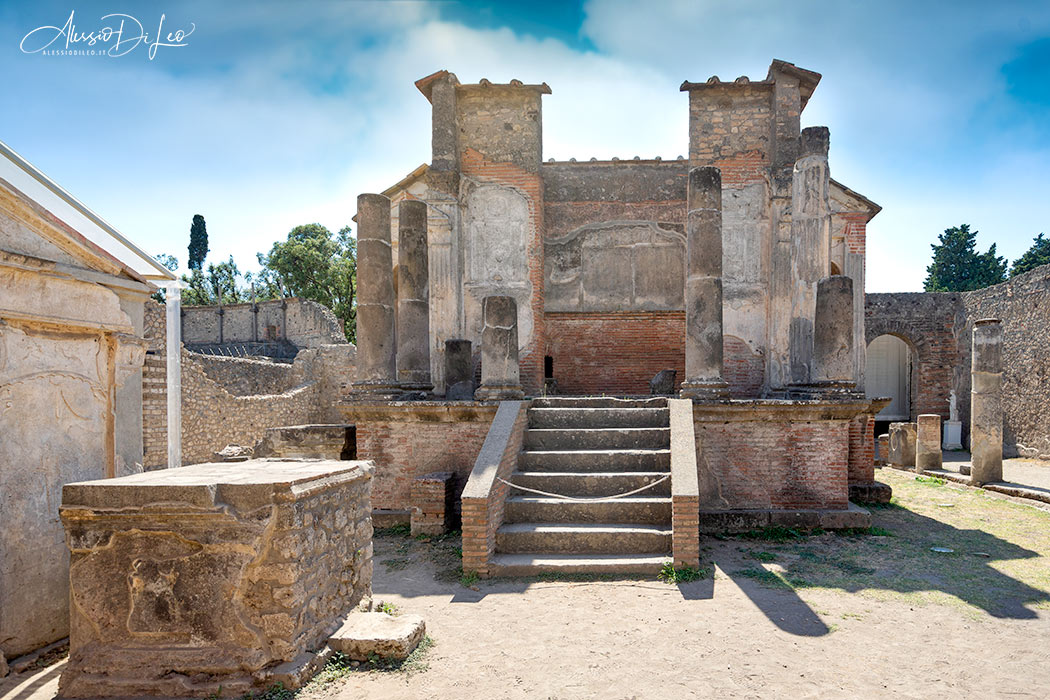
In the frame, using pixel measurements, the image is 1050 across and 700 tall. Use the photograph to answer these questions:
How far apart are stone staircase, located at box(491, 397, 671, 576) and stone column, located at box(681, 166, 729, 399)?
806 mm

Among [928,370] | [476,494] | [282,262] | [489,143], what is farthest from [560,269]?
[282,262]

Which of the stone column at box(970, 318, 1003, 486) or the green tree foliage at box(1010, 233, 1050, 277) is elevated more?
the green tree foliage at box(1010, 233, 1050, 277)

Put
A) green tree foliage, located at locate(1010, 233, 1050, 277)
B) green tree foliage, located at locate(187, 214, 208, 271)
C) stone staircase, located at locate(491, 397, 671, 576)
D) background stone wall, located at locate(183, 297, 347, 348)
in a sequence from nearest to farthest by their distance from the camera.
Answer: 1. stone staircase, located at locate(491, 397, 671, 576)
2. background stone wall, located at locate(183, 297, 347, 348)
3. green tree foliage, located at locate(1010, 233, 1050, 277)
4. green tree foliage, located at locate(187, 214, 208, 271)

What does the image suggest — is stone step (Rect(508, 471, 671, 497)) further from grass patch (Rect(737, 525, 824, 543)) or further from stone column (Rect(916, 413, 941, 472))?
stone column (Rect(916, 413, 941, 472))

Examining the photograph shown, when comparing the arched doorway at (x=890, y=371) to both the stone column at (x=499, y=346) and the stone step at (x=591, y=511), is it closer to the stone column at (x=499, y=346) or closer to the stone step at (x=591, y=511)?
the stone column at (x=499, y=346)

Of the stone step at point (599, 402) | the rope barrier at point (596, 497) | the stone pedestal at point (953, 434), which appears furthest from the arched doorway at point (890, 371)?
the rope barrier at point (596, 497)

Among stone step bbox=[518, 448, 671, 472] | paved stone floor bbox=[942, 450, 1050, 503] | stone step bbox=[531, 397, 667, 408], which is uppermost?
stone step bbox=[531, 397, 667, 408]

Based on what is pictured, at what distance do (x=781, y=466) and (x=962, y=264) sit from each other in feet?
122

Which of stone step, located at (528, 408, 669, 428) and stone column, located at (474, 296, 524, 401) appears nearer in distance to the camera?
stone step, located at (528, 408, 669, 428)

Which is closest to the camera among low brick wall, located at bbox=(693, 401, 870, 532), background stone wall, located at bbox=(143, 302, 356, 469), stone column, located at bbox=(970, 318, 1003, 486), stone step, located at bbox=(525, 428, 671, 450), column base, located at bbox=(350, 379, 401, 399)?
stone step, located at bbox=(525, 428, 671, 450)

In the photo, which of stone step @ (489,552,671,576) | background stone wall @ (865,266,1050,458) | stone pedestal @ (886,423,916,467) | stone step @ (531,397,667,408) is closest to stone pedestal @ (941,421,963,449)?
background stone wall @ (865,266,1050,458)

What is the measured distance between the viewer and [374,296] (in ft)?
29.8

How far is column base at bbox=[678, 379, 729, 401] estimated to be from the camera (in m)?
7.98

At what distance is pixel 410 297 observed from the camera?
935 cm
